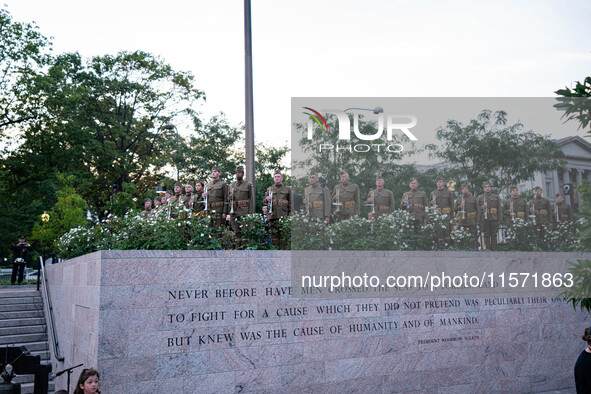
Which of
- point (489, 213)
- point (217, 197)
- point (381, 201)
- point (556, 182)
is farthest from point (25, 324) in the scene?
point (556, 182)

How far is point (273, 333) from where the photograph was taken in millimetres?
A: 7367

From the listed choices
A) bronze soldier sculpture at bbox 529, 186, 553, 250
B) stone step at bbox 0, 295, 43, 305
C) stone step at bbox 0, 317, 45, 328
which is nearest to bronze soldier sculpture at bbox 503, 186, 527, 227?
bronze soldier sculpture at bbox 529, 186, 553, 250

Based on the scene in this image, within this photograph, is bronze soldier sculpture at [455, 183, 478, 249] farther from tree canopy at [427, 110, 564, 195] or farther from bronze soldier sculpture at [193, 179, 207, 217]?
bronze soldier sculpture at [193, 179, 207, 217]

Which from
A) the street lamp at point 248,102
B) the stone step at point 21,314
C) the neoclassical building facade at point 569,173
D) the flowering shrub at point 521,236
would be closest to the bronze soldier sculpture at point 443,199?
the flowering shrub at point 521,236

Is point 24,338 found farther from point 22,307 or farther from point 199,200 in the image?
point 199,200

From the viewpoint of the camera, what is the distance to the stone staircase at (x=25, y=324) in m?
11.5

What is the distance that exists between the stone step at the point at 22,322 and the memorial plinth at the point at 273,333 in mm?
3557

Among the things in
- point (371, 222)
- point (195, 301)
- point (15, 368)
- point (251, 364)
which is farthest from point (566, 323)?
point (15, 368)

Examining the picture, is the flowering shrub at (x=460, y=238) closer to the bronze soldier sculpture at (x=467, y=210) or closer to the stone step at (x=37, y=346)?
the bronze soldier sculpture at (x=467, y=210)

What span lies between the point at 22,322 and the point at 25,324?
0.09 meters

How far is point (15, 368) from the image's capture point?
5609 mm

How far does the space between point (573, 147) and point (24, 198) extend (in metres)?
31.5

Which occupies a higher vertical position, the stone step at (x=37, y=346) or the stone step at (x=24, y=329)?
the stone step at (x=24, y=329)

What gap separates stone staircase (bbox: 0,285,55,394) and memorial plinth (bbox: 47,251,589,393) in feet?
7.81
